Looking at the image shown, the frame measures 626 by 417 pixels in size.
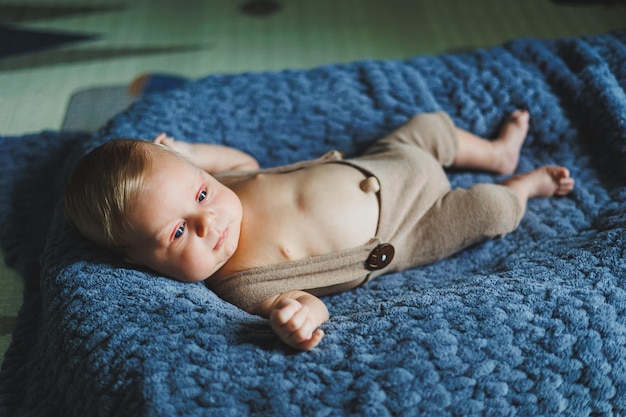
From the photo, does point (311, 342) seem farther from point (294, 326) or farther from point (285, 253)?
point (285, 253)

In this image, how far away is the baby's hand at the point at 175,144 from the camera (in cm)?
112

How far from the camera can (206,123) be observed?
50.5 inches

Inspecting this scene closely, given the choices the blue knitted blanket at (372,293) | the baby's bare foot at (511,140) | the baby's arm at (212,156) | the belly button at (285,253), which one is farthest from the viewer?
the baby's bare foot at (511,140)

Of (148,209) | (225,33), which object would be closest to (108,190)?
(148,209)

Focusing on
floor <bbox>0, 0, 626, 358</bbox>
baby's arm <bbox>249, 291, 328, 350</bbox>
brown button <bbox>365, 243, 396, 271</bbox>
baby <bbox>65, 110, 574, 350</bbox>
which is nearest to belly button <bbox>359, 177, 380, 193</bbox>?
baby <bbox>65, 110, 574, 350</bbox>

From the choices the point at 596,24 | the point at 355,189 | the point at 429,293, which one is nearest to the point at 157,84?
the point at 355,189

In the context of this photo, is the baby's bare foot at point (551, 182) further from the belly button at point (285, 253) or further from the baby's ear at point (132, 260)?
the baby's ear at point (132, 260)

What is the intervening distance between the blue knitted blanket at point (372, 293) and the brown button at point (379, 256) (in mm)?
51

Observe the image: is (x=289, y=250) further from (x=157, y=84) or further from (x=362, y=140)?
(x=157, y=84)

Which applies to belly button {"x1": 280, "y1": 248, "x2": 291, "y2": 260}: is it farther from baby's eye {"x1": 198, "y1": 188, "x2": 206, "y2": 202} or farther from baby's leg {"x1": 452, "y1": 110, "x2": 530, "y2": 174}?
baby's leg {"x1": 452, "y1": 110, "x2": 530, "y2": 174}

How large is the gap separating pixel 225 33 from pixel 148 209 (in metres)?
1.16

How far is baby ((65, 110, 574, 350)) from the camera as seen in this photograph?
0.93m

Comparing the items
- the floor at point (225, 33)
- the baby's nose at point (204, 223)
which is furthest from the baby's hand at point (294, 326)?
the floor at point (225, 33)

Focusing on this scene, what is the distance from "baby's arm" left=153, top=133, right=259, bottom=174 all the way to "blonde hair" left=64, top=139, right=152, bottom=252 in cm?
17
